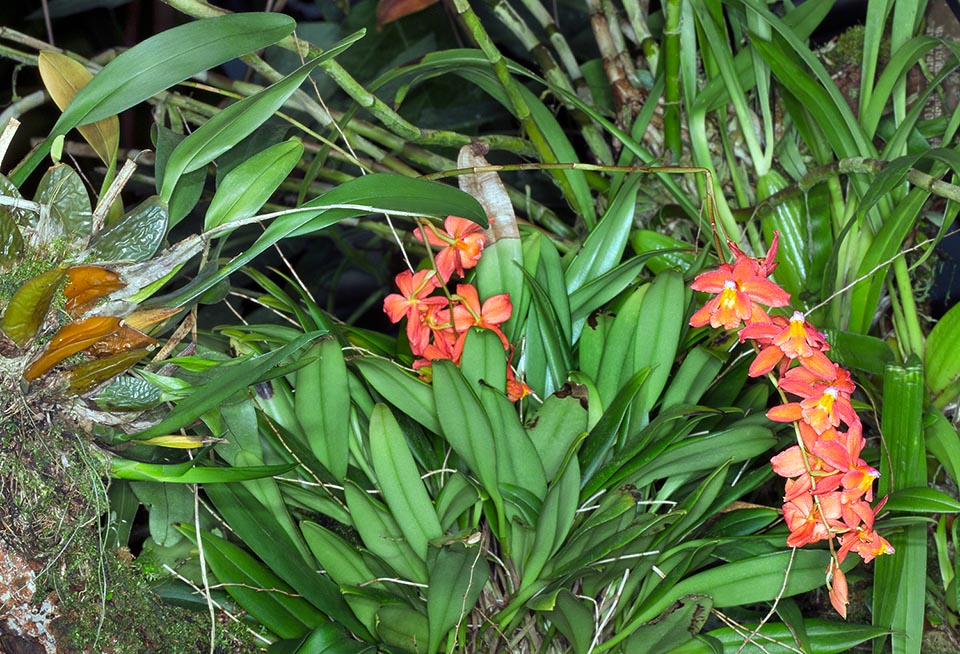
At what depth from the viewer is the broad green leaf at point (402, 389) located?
→ 69cm

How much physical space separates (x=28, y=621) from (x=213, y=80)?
0.65m

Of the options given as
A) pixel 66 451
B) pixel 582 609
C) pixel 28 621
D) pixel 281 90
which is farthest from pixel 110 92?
pixel 582 609

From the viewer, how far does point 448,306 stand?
0.73 metres

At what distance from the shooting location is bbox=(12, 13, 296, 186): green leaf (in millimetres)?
575

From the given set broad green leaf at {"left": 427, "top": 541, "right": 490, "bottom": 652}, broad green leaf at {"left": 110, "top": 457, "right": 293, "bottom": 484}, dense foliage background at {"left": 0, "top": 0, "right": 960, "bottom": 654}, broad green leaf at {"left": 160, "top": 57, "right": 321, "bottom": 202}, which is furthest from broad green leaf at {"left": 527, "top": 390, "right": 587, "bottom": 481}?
broad green leaf at {"left": 160, "top": 57, "right": 321, "bottom": 202}

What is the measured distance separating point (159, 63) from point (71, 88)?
121 millimetres

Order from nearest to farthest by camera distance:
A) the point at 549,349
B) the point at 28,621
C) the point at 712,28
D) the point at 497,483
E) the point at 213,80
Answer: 1. the point at 28,621
2. the point at 497,483
3. the point at 549,349
4. the point at 712,28
5. the point at 213,80

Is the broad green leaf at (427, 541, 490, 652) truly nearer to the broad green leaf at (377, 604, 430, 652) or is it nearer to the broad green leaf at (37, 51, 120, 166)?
the broad green leaf at (377, 604, 430, 652)

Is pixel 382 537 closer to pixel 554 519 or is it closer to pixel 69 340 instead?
pixel 554 519

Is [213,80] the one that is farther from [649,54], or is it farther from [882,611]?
[882,611]

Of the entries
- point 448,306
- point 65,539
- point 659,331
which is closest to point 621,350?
point 659,331

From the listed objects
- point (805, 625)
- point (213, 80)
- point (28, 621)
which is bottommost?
point (805, 625)

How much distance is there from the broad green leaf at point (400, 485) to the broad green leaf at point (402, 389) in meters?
0.03

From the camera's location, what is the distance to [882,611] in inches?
26.6
